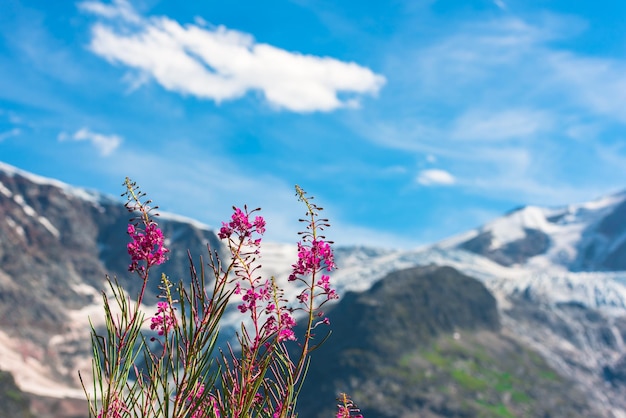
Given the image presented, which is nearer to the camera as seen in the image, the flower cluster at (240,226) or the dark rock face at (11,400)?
the flower cluster at (240,226)

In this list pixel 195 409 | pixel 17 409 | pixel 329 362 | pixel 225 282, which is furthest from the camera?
pixel 329 362

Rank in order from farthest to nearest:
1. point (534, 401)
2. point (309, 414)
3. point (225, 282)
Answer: point (534, 401) < point (309, 414) < point (225, 282)

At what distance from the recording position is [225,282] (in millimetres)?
5027

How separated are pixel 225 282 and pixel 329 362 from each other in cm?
19374

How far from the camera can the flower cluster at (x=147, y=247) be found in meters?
5.20

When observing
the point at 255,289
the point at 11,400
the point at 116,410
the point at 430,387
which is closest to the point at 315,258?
the point at 255,289

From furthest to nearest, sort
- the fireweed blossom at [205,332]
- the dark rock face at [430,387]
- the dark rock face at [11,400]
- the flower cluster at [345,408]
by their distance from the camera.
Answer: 1. the dark rock face at [430,387]
2. the dark rock face at [11,400]
3. the flower cluster at [345,408]
4. the fireweed blossom at [205,332]

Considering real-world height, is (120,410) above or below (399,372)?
above

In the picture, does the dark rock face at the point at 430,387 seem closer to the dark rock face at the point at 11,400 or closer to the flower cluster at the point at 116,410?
the dark rock face at the point at 11,400

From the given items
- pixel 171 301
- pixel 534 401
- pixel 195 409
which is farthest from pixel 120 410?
pixel 534 401

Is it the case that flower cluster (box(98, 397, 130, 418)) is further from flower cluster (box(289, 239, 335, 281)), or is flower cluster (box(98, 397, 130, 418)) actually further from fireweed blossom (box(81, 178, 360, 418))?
flower cluster (box(289, 239, 335, 281))

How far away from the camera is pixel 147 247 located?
17.2 feet

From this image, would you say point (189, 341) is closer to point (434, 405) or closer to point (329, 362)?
point (434, 405)

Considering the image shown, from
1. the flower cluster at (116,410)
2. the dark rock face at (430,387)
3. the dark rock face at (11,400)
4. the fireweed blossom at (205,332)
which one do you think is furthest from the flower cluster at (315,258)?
the dark rock face at (11,400)
